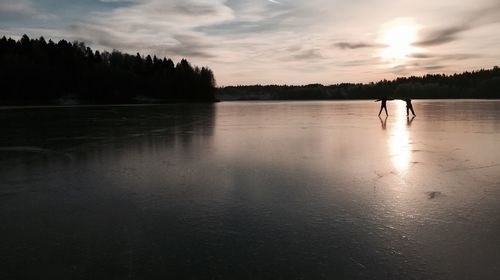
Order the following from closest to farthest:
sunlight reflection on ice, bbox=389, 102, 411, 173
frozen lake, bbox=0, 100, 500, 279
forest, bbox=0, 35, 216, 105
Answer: frozen lake, bbox=0, 100, 500, 279 → sunlight reflection on ice, bbox=389, 102, 411, 173 → forest, bbox=0, 35, 216, 105

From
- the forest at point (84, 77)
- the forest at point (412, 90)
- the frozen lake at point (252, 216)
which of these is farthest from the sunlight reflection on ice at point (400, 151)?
the forest at point (412, 90)

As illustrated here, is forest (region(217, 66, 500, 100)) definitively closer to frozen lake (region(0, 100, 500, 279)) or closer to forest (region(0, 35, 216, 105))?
forest (region(0, 35, 216, 105))

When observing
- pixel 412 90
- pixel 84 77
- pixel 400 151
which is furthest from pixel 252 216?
pixel 412 90

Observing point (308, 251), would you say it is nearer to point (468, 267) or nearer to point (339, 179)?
point (468, 267)

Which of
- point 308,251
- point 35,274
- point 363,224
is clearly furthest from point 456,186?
point 35,274

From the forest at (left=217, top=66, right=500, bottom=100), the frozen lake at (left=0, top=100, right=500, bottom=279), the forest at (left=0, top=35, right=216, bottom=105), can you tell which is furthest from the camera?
the forest at (left=217, top=66, right=500, bottom=100)

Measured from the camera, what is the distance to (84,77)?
71125 millimetres

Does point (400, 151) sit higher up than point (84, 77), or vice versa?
point (84, 77)

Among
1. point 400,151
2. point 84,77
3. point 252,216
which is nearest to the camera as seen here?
point 252,216

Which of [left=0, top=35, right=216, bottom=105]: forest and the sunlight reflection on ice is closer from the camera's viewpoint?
A: the sunlight reflection on ice

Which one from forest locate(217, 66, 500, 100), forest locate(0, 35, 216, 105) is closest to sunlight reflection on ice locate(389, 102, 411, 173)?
forest locate(0, 35, 216, 105)

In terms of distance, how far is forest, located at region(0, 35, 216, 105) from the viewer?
58.8 m

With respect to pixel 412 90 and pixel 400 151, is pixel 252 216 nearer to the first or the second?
pixel 400 151

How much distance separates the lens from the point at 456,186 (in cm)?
556
